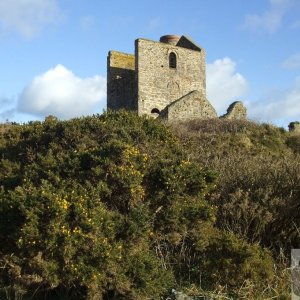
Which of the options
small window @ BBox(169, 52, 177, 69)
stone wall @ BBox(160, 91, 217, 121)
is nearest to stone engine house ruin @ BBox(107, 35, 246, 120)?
small window @ BBox(169, 52, 177, 69)

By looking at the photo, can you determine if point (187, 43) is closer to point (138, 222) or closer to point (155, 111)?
point (155, 111)

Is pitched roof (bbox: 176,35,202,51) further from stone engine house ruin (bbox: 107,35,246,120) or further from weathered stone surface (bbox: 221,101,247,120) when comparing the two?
weathered stone surface (bbox: 221,101,247,120)

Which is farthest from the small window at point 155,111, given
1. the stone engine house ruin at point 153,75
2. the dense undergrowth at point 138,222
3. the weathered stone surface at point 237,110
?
the dense undergrowth at point 138,222

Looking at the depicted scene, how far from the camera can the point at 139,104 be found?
31250 mm

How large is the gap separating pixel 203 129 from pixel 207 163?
11.2 meters

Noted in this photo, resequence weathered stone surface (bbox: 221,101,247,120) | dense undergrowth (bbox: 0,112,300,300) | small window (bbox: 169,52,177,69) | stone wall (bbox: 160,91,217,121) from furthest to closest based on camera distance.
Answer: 1. small window (bbox: 169,52,177,69)
2. weathered stone surface (bbox: 221,101,247,120)
3. stone wall (bbox: 160,91,217,121)
4. dense undergrowth (bbox: 0,112,300,300)

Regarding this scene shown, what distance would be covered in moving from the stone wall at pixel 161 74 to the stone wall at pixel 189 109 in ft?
17.9

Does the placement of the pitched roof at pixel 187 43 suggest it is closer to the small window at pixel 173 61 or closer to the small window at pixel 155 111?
the small window at pixel 173 61

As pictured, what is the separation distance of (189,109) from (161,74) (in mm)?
7877

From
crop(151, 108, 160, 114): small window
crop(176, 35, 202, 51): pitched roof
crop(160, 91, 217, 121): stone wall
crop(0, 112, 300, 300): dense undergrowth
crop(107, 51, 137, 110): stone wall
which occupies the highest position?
crop(176, 35, 202, 51): pitched roof

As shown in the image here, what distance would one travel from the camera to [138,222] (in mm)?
6148

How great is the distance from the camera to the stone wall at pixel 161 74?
1245 inches

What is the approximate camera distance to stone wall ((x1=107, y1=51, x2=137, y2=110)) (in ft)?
106

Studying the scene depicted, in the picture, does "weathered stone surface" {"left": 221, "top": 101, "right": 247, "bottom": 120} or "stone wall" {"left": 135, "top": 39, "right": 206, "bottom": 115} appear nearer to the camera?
"weathered stone surface" {"left": 221, "top": 101, "right": 247, "bottom": 120}
